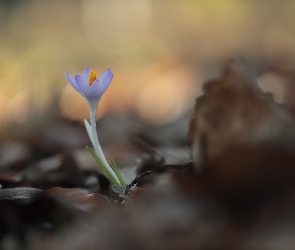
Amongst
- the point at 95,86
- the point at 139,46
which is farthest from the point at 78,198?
the point at 139,46

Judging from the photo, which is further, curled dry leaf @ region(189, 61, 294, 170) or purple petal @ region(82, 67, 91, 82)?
purple petal @ region(82, 67, 91, 82)

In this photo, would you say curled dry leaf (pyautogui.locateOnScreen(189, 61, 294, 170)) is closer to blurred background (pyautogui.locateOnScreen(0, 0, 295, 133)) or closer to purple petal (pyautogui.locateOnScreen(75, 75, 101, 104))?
purple petal (pyautogui.locateOnScreen(75, 75, 101, 104))

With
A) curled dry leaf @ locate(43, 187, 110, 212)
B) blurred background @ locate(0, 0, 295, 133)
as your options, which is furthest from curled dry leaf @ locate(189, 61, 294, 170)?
blurred background @ locate(0, 0, 295, 133)

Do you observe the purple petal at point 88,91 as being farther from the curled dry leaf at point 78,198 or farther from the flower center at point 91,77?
the curled dry leaf at point 78,198

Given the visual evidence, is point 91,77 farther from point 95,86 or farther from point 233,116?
point 233,116

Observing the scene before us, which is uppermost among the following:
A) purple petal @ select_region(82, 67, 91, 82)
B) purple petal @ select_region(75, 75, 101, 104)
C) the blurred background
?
the blurred background

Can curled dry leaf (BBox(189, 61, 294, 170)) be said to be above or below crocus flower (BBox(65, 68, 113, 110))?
below

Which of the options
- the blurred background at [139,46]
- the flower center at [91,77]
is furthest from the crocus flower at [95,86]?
the blurred background at [139,46]
